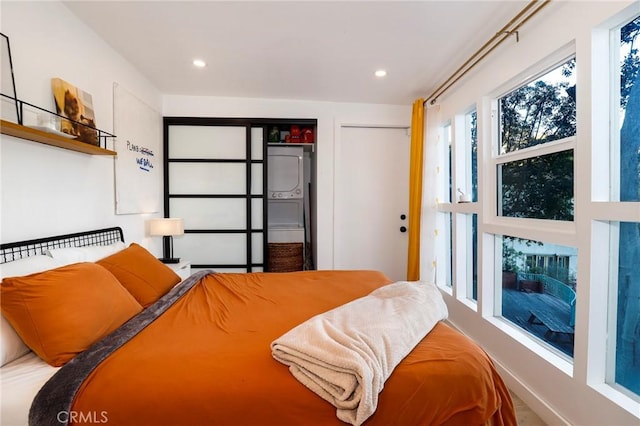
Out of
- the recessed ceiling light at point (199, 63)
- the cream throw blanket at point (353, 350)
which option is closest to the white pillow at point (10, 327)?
the cream throw blanket at point (353, 350)

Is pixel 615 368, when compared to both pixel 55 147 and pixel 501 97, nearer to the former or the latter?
pixel 501 97

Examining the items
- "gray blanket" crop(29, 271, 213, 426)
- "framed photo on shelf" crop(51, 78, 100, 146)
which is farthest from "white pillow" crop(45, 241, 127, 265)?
"framed photo on shelf" crop(51, 78, 100, 146)

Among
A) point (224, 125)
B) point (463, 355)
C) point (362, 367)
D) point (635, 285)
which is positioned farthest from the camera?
point (224, 125)

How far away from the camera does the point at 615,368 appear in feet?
4.89

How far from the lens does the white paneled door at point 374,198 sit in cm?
382

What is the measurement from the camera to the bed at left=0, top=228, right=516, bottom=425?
973 millimetres

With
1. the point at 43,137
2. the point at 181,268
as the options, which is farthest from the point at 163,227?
the point at 43,137

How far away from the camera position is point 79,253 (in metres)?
1.72

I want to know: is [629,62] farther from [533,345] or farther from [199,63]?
[199,63]

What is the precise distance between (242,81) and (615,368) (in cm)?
349

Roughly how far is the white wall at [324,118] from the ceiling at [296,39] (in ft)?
1.16

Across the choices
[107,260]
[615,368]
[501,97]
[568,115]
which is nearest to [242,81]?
[107,260]

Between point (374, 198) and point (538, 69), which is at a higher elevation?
point (538, 69)

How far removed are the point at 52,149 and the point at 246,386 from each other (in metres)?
1.85
